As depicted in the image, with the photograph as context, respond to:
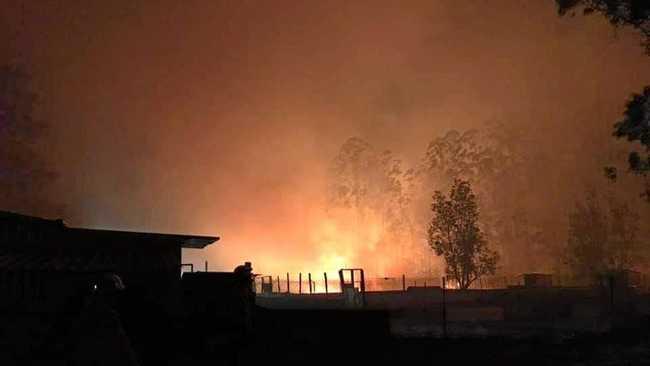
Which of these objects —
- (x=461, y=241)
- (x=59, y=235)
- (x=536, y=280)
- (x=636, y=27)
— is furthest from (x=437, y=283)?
(x=59, y=235)

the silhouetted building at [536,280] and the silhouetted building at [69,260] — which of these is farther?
the silhouetted building at [536,280]

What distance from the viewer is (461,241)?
5700 centimetres

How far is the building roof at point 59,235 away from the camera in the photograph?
16.3 metres

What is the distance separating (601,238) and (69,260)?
206ft

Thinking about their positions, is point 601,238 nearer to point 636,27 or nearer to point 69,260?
point 636,27

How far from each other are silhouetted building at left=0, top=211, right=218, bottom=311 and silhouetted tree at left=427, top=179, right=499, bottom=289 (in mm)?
40513

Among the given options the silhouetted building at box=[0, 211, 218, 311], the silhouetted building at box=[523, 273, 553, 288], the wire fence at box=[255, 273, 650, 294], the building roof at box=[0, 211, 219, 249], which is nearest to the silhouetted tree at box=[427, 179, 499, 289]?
the wire fence at box=[255, 273, 650, 294]

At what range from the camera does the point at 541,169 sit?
79.8 m

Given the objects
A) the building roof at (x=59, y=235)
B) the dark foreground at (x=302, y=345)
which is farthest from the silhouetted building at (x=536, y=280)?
the building roof at (x=59, y=235)

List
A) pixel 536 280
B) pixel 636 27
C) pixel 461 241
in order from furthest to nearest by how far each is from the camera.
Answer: pixel 461 241
pixel 536 280
pixel 636 27

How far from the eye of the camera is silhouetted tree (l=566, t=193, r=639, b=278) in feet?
204

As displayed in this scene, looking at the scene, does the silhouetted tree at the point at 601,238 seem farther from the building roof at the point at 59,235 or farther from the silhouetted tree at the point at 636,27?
the building roof at the point at 59,235

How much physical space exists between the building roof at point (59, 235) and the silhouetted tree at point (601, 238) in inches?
2085

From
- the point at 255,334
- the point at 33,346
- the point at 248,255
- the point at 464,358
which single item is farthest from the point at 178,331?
the point at 248,255
